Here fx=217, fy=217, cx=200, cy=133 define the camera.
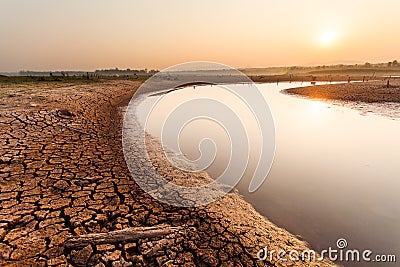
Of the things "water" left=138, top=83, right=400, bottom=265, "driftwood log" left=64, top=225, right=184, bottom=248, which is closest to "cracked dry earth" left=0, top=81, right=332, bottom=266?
"driftwood log" left=64, top=225, right=184, bottom=248

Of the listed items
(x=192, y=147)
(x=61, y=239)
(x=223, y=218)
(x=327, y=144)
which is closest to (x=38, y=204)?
(x=61, y=239)

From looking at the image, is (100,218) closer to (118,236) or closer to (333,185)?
(118,236)

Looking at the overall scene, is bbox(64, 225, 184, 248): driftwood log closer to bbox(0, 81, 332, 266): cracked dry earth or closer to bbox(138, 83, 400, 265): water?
bbox(0, 81, 332, 266): cracked dry earth

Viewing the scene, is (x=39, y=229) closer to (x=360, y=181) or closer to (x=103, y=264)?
(x=103, y=264)

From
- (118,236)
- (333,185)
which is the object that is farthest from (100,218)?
(333,185)

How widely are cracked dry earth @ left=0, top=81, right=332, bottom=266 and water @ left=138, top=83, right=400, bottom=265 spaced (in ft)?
2.36

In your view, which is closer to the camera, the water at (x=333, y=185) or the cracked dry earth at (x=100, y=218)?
the cracked dry earth at (x=100, y=218)

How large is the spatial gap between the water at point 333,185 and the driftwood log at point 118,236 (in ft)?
8.49

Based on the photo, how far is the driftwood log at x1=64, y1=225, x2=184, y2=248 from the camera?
323 cm

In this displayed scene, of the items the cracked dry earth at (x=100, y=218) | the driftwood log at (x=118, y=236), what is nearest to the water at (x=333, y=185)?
the cracked dry earth at (x=100, y=218)

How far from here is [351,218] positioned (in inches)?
191

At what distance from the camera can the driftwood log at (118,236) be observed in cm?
323

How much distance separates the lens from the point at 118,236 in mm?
3406

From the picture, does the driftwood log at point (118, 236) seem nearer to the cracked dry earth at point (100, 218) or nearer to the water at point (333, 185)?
the cracked dry earth at point (100, 218)
